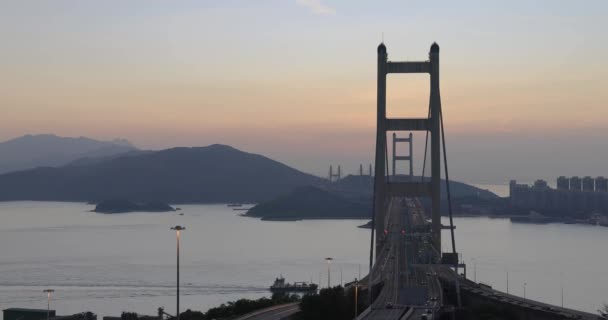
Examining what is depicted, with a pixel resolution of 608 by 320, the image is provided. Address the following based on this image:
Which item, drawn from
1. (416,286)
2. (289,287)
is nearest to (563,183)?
(289,287)

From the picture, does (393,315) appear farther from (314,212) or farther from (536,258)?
(314,212)

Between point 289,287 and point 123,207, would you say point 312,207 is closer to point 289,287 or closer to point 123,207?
point 123,207

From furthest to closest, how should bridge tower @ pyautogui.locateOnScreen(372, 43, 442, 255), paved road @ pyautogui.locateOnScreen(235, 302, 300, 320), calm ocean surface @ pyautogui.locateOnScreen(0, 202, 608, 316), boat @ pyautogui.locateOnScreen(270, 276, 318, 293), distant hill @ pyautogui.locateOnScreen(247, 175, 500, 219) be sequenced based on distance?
1. distant hill @ pyautogui.locateOnScreen(247, 175, 500, 219)
2. boat @ pyautogui.locateOnScreen(270, 276, 318, 293)
3. calm ocean surface @ pyautogui.locateOnScreen(0, 202, 608, 316)
4. bridge tower @ pyautogui.locateOnScreen(372, 43, 442, 255)
5. paved road @ pyautogui.locateOnScreen(235, 302, 300, 320)

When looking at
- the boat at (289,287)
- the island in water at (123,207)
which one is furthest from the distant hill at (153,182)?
the boat at (289,287)

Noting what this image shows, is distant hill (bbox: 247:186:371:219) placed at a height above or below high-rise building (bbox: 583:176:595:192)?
below

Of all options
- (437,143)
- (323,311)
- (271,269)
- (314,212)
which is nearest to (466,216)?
(314,212)

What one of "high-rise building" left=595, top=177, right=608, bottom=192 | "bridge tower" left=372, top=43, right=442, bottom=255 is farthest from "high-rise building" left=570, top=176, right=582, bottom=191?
"bridge tower" left=372, top=43, right=442, bottom=255

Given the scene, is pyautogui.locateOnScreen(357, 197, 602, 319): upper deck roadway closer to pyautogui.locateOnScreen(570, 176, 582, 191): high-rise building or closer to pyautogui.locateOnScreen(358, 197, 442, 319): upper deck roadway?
pyautogui.locateOnScreen(358, 197, 442, 319): upper deck roadway
